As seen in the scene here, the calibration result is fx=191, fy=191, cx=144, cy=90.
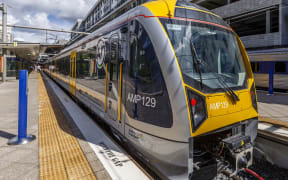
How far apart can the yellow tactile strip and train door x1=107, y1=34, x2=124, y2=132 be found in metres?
0.90

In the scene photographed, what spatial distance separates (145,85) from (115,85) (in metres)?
1.08

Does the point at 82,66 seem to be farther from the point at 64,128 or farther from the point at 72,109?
the point at 64,128

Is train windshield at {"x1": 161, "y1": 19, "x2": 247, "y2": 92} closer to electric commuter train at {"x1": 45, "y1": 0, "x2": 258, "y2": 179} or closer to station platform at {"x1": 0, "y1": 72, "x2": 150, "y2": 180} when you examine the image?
electric commuter train at {"x1": 45, "y1": 0, "x2": 258, "y2": 179}

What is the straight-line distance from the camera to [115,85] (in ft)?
13.0

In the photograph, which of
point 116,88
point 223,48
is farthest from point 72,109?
point 223,48

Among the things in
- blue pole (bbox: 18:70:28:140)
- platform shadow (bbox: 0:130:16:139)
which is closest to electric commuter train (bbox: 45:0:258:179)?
blue pole (bbox: 18:70:28:140)

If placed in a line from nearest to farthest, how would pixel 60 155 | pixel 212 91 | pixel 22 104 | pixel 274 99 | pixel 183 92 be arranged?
1. pixel 183 92
2. pixel 212 91
3. pixel 60 155
4. pixel 22 104
5. pixel 274 99

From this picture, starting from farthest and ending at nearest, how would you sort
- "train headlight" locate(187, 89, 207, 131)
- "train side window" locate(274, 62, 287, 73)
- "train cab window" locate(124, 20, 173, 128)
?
"train side window" locate(274, 62, 287, 73) → "train cab window" locate(124, 20, 173, 128) → "train headlight" locate(187, 89, 207, 131)

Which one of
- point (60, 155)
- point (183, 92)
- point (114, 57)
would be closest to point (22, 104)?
point (60, 155)

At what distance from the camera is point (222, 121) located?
2.95m

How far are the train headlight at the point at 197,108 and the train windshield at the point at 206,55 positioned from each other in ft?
0.49

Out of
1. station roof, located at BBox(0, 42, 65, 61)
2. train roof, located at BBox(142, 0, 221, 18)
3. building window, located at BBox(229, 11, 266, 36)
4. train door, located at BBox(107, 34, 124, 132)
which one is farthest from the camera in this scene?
building window, located at BBox(229, 11, 266, 36)

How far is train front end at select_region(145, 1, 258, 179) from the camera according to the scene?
2.75m

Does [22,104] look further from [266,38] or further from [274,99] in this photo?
[266,38]
